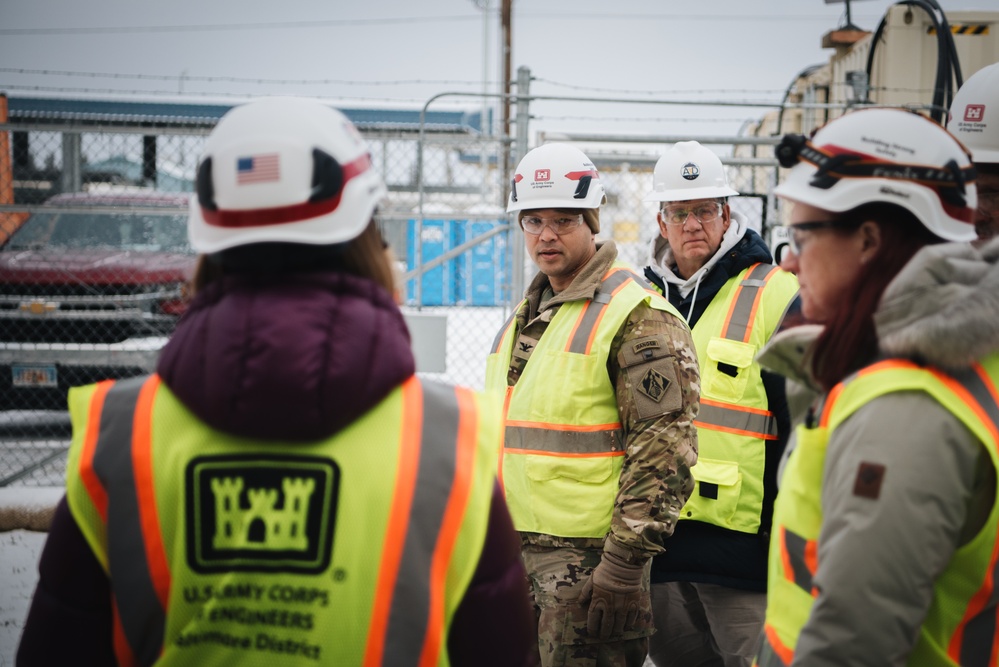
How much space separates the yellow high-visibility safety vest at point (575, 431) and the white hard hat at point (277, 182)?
5.33ft

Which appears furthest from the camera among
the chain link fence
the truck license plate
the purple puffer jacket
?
the truck license plate

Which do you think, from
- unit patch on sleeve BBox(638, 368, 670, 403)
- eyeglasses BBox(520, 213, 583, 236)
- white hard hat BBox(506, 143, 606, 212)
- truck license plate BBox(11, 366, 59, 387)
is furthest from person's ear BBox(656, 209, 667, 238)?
truck license plate BBox(11, 366, 59, 387)

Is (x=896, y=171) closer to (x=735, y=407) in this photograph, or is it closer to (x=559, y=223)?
(x=559, y=223)

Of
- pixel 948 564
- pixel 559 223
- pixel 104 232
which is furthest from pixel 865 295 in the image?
pixel 104 232

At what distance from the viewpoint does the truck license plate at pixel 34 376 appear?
25.4 ft

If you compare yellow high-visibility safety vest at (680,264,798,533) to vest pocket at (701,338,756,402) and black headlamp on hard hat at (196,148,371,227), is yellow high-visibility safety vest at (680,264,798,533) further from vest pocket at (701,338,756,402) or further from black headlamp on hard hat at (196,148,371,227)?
black headlamp on hard hat at (196,148,371,227)

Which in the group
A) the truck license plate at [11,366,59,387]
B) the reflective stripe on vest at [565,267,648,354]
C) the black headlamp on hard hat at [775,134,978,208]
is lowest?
the truck license plate at [11,366,59,387]

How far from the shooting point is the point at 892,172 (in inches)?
62.2

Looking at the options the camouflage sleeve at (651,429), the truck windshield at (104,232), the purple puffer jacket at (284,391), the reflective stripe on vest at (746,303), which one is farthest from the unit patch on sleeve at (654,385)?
the truck windshield at (104,232)

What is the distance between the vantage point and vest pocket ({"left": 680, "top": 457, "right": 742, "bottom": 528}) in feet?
10.6

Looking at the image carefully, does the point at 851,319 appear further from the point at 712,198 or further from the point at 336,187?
the point at 712,198

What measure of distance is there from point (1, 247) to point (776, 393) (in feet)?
25.7

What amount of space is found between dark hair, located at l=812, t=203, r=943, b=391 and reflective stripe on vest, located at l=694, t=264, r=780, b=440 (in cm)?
175

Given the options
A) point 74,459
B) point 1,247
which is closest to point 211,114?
point 1,247
